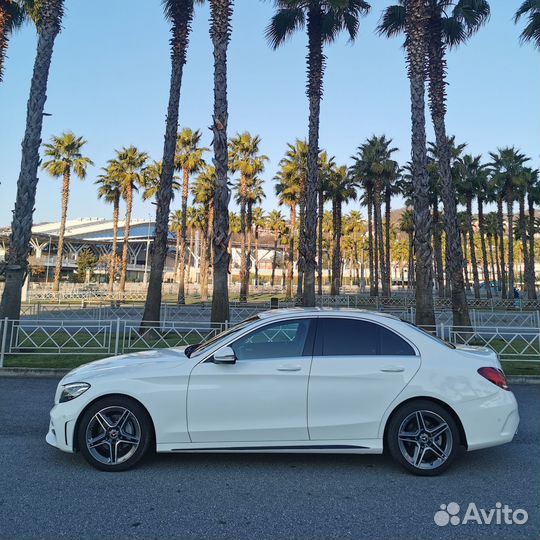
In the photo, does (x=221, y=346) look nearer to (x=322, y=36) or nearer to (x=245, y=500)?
(x=245, y=500)

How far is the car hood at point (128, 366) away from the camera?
4.07 metres

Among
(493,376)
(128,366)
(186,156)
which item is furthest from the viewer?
(186,156)

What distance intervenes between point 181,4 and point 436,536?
63.8 ft

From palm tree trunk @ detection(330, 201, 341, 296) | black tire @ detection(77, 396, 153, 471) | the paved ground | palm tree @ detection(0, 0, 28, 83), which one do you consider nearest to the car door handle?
the paved ground

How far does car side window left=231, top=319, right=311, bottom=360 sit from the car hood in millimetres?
617

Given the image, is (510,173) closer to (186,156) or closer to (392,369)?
(186,156)

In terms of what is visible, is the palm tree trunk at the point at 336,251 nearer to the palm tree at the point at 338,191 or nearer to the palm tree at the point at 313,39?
the palm tree at the point at 338,191

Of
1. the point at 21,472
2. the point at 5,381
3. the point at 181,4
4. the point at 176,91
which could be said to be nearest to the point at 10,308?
the point at 5,381

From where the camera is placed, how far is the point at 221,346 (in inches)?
163

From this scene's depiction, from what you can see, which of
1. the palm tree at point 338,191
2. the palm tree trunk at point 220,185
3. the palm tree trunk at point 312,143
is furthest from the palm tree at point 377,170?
the palm tree trunk at point 220,185

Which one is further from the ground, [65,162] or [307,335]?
[65,162]

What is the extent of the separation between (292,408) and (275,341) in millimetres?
700

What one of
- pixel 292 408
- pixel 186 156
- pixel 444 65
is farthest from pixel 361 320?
pixel 186 156

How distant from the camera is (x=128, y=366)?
4.16m
